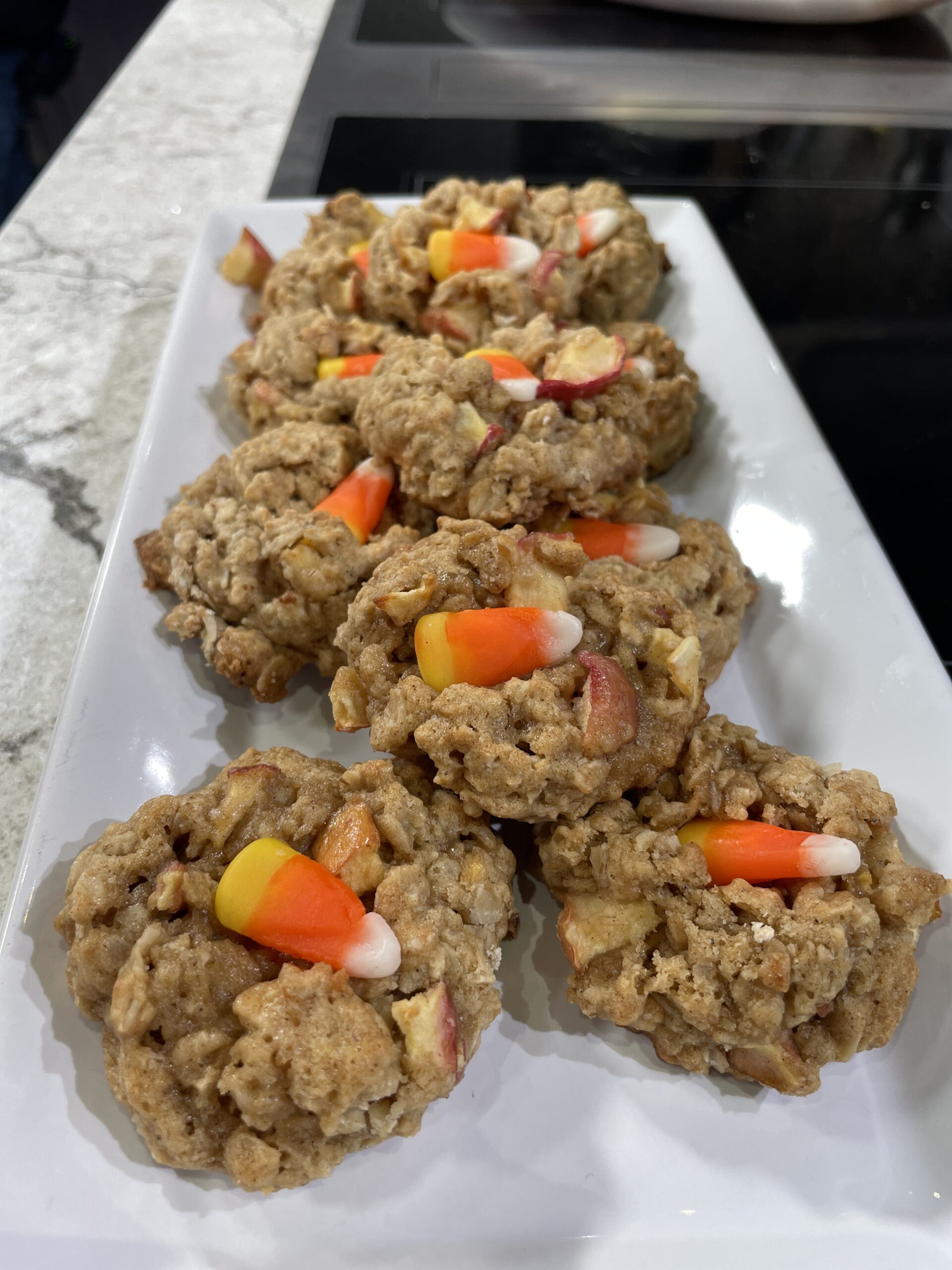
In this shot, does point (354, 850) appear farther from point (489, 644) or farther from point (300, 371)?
point (300, 371)

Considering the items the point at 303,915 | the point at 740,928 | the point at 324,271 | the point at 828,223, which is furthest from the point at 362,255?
the point at 828,223

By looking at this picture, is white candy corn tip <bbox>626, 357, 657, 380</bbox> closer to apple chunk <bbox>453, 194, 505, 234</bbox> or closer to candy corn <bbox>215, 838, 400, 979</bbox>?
apple chunk <bbox>453, 194, 505, 234</bbox>

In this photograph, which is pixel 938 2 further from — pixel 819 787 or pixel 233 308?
pixel 819 787

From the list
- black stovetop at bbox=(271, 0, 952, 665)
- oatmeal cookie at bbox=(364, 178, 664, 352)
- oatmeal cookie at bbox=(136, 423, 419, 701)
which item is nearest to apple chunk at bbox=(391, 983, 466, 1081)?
oatmeal cookie at bbox=(136, 423, 419, 701)

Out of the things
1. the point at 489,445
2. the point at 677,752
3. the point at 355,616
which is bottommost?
the point at 677,752

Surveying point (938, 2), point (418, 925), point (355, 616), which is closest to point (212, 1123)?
point (418, 925)
